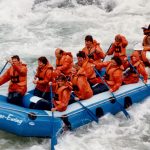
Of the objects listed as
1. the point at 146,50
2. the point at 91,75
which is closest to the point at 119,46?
the point at 146,50

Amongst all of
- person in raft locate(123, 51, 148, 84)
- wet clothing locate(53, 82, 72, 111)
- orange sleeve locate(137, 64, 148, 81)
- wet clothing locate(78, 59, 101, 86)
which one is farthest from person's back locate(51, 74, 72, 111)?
orange sleeve locate(137, 64, 148, 81)

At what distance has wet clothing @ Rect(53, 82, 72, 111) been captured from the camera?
8148mm

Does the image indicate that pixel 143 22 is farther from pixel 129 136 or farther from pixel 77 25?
pixel 129 136

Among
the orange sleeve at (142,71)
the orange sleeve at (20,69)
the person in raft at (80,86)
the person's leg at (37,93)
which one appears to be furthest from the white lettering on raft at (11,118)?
the orange sleeve at (142,71)

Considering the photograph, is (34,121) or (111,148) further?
(111,148)

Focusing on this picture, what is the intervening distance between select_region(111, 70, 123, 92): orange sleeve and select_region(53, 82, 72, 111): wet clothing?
126 cm

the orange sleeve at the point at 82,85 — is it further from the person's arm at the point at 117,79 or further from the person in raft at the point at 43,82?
the person's arm at the point at 117,79

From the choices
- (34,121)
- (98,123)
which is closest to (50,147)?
(34,121)

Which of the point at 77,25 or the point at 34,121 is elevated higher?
the point at 77,25

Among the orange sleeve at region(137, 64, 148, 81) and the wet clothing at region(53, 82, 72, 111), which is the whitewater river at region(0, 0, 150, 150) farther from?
the wet clothing at region(53, 82, 72, 111)

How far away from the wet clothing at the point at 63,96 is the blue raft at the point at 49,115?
0.13 meters

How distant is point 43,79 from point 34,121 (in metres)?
1.13

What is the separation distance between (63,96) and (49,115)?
1.46 feet

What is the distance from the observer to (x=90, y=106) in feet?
28.3
